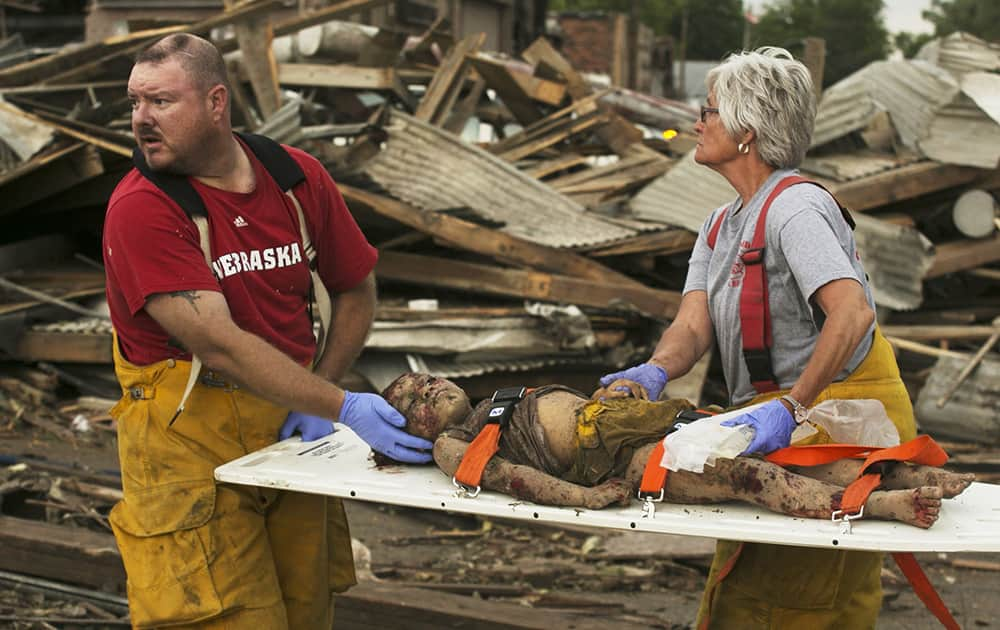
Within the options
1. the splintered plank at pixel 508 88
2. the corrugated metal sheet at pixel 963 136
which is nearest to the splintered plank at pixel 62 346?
the splintered plank at pixel 508 88

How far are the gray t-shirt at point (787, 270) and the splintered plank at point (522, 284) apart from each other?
13.7 feet

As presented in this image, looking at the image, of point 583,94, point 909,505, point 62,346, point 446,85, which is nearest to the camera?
point 909,505

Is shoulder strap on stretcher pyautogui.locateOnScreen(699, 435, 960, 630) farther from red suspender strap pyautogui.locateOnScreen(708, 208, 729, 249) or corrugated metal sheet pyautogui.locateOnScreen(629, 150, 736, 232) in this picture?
corrugated metal sheet pyautogui.locateOnScreen(629, 150, 736, 232)

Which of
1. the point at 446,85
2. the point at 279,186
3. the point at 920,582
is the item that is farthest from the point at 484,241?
the point at 920,582

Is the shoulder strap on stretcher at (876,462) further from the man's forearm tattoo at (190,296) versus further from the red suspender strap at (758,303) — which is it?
the man's forearm tattoo at (190,296)

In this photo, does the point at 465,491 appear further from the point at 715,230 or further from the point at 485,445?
the point at 715,230

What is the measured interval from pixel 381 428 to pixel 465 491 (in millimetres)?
382

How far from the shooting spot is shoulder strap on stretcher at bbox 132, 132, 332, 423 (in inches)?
121

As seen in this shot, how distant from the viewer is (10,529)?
16.8 ft

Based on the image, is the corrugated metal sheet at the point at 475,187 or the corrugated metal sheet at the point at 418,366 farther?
the corrugated metal sheet at the point at 475,187

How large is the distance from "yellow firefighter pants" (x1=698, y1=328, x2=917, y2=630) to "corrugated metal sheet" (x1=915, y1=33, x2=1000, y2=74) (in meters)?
7.86

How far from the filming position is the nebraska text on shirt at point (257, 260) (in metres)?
3.14

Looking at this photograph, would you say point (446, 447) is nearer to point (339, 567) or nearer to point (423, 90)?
point (339, 567)

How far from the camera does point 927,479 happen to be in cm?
291
